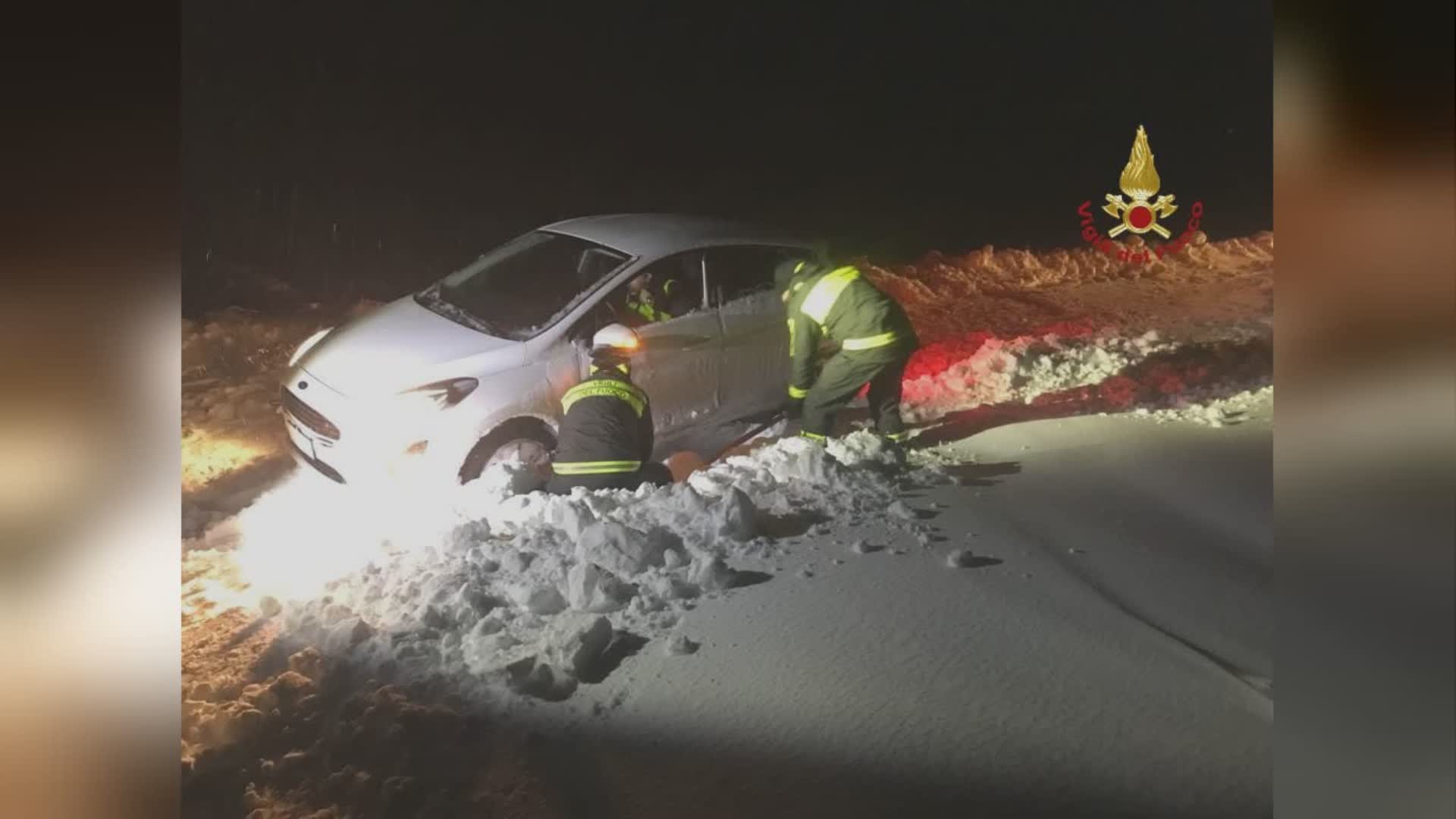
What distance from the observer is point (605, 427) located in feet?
7.91

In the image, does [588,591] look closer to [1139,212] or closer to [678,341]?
[678,341]

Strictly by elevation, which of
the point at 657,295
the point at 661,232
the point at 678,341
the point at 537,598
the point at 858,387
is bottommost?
the point at 537,598

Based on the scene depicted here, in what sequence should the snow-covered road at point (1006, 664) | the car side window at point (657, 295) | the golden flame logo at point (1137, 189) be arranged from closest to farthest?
the snow-covered road at point (1006, 664) < the car side window at point (657, 295) < the golden flame logo at point (1137, 189)

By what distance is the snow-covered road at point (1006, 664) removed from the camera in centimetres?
233

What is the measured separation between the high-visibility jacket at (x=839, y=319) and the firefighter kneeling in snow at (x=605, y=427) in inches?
14.1

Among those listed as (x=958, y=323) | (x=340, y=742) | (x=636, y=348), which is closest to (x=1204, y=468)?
(x=958, y=323)

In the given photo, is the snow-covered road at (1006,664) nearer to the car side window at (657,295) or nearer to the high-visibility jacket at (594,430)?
the high-visibility jacket at (594,430)

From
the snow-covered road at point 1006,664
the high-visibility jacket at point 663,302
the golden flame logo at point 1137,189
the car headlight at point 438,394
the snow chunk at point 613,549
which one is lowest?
the snow-covered road at point 1006,664

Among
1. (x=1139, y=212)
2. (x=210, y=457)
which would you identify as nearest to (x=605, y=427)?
(x=210, y=457)

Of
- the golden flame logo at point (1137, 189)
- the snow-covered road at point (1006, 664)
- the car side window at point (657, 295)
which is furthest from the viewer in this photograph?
the golden flame logo at point (1137, 189)

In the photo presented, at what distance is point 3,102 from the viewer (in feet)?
7.80

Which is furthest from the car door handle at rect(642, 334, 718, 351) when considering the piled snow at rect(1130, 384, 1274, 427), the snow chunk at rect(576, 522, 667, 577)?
the piled snow at rect(1130, 384, 1274, 427)

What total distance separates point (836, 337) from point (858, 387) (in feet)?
0.40

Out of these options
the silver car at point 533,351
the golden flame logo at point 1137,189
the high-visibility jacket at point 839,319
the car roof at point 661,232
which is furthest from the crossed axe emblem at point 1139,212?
the car roof at point 661,232
